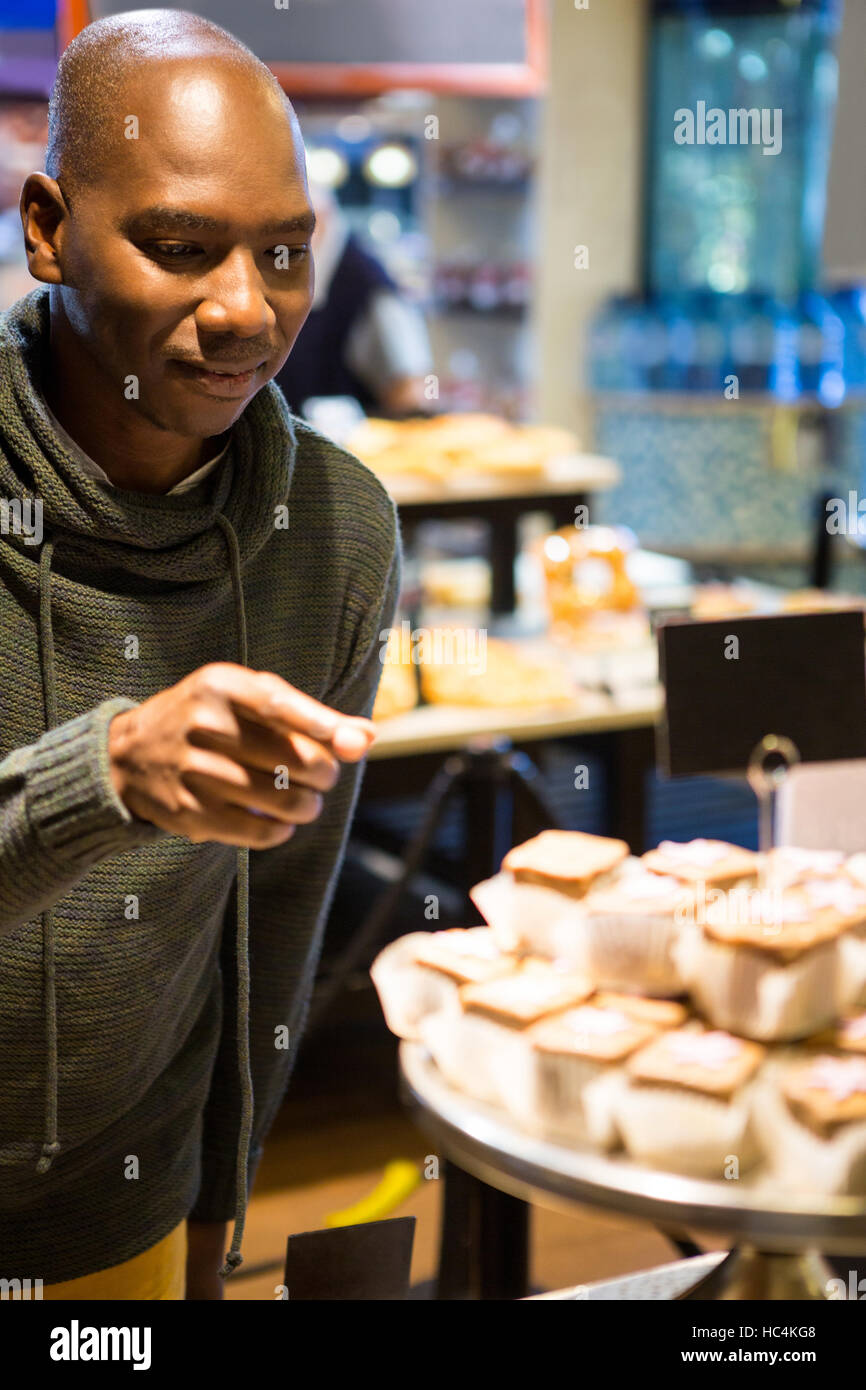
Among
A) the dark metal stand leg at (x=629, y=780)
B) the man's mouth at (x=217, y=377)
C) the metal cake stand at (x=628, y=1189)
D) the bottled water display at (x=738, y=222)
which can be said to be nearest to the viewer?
the metal cake stand at (x=628, y=1189)

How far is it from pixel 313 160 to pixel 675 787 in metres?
2.80

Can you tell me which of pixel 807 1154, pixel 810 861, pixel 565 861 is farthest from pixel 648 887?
pixel 807 1154

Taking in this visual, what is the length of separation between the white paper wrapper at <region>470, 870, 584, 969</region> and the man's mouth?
0.45m

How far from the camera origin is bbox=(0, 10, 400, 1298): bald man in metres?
0.80

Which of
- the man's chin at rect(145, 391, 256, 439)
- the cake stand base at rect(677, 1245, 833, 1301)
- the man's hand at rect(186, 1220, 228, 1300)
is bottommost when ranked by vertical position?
the man's hand at rect(186, 1220, 228, 1300)

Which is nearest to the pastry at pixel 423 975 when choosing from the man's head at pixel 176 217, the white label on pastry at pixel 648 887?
the white label on pastry at pixel 648 887

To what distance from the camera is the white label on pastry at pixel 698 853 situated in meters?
1.24

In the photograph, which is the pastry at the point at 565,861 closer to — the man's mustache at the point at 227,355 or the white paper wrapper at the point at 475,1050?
the white paper wrapper at the point at 475,1050

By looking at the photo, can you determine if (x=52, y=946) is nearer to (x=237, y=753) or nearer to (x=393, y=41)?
(x=237, y=753)

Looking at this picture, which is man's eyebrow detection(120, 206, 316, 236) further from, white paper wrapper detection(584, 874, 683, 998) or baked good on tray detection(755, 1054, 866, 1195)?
baked good on tray detection(755, 1054, 866, 1195)

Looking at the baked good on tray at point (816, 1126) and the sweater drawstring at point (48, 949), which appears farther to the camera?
the sweater drawstring at point (48, 949)

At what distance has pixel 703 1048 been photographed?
1016 mm

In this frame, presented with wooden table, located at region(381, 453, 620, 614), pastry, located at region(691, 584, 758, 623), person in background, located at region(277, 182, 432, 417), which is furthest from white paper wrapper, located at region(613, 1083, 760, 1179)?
person in background, located at region(277, 182, 432, 417)

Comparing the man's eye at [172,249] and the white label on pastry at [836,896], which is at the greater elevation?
the man's eye at [172,249]
